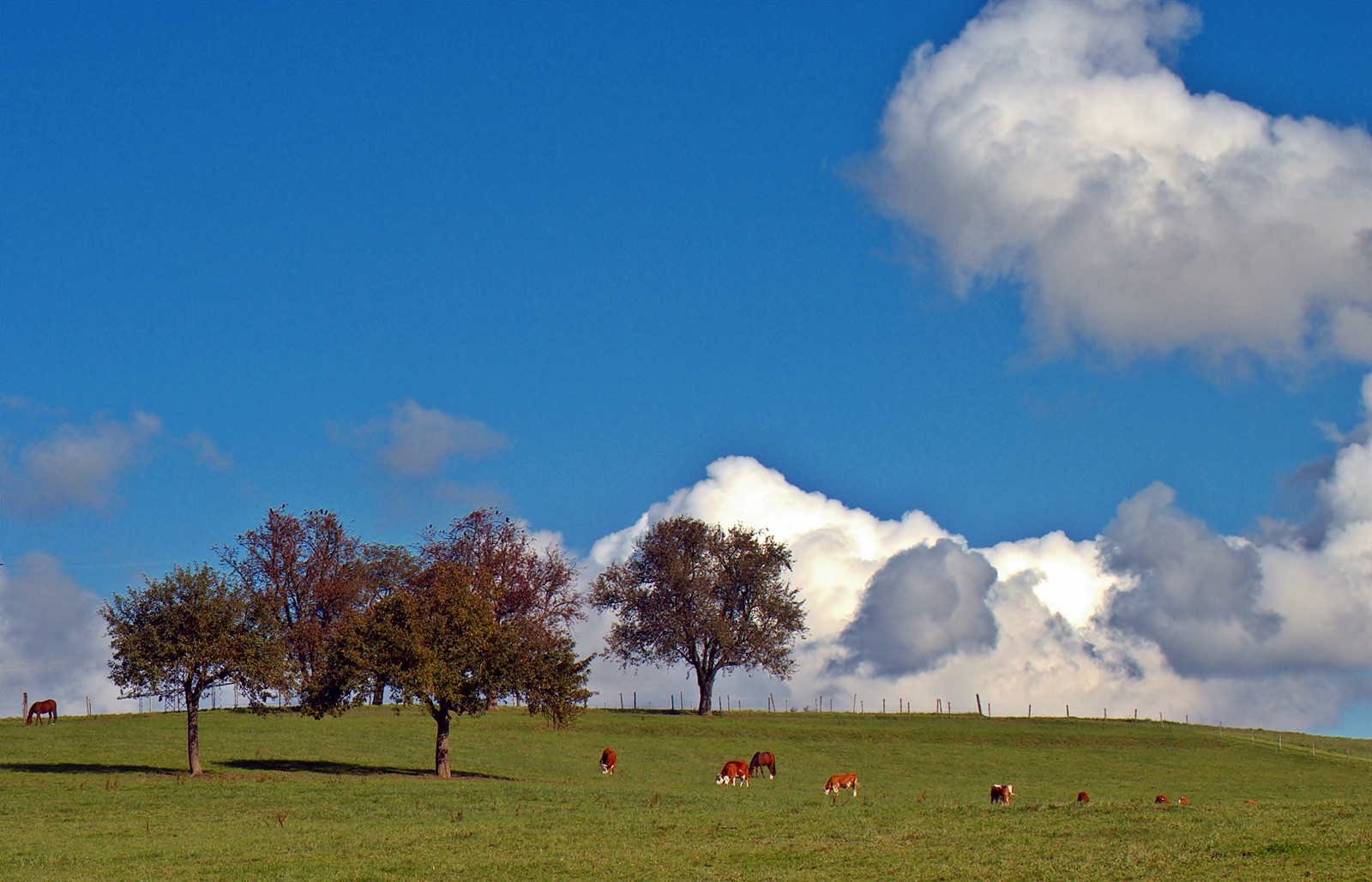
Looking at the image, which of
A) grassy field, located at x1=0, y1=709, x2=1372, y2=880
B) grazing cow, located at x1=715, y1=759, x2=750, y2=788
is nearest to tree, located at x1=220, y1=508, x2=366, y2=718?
grassy field, located at x1=0, y1=709, x2=1372, y2=880

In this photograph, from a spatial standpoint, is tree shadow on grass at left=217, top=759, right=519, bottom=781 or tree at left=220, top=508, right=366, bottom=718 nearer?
tree shadow on grass at left=217, top=759, right=519, bottom=781

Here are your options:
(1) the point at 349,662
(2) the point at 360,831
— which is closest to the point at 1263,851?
(2) the point at 360,831

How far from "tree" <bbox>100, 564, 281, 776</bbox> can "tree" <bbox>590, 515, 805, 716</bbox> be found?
54980 mm

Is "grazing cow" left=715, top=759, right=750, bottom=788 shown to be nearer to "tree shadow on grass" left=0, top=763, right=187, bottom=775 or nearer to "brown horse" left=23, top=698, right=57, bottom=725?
"tree shadow on grass" left=0, top=763, right=187, bottom=775

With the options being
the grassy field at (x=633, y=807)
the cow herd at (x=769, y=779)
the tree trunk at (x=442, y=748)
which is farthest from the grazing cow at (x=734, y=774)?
the tree trunk at (x=442, y=748)

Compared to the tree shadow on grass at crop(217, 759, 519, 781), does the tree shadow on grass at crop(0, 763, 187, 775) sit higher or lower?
higher

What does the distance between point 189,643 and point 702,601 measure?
191 feet

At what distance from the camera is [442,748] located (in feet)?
185

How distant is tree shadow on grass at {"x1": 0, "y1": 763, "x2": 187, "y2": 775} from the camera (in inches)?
2138

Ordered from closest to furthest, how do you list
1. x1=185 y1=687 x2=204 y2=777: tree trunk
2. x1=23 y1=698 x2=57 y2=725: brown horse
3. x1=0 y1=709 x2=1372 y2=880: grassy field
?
x1=0 y1=709 x2=1372 y2=880: grassy field
x1=185 y1=687 x2=204 y2=777: tree trunk
x1=23 y1=698 x2=57 y2=725: brown horse

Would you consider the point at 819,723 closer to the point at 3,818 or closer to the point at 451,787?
the point at 451,787

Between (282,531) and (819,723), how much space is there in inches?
1818

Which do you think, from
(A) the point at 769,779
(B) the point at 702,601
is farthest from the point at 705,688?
(A) the point at 769,779

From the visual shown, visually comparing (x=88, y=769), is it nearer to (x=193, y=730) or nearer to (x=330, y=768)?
(x=193, y=730)
